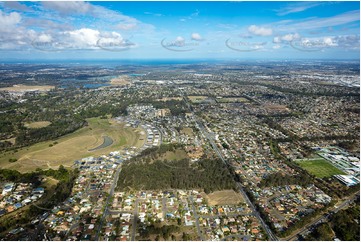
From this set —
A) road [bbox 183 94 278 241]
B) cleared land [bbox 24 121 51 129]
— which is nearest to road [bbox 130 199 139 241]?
road [bbox 183 94 278 241]

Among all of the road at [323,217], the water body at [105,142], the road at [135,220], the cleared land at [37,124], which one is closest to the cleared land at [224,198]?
the road at [323,217]

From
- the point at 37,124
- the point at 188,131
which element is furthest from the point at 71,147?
the point at 188,131

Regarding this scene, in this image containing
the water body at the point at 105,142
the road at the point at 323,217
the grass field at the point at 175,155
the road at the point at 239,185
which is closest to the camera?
the road at the point at 323,217

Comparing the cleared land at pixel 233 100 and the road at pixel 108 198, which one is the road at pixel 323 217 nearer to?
the road at pixel 108 198

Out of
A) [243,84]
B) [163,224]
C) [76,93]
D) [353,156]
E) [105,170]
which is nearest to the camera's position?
[163,224]

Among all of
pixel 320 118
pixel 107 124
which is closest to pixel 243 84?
pixel 320 118

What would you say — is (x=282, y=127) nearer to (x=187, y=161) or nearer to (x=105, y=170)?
(x=187, y=161)

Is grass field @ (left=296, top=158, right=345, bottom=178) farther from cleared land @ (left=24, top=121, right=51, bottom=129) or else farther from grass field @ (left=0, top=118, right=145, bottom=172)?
cleared land @ (left=24, top=121, right=51, bottom=129)
